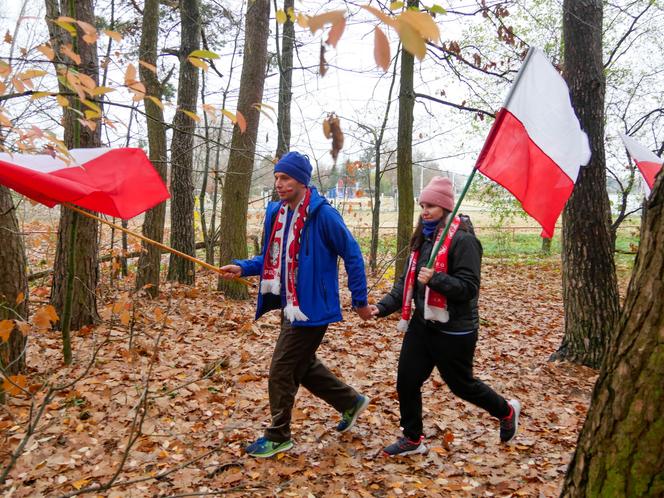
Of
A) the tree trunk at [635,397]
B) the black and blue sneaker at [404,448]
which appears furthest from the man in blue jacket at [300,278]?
the tree trunk at [635,397]

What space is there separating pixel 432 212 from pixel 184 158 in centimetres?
739

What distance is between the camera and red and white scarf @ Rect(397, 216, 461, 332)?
368cm

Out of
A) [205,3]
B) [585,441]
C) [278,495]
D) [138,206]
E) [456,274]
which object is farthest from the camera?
[205,3]

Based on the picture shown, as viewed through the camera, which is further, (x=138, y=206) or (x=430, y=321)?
(x=138, y=206)

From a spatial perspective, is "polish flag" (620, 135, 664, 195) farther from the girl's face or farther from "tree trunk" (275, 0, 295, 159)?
"tree trunk" (275, 0, 295, 159)

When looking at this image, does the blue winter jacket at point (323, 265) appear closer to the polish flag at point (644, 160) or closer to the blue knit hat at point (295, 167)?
the blue knit hat at point (295, 167)

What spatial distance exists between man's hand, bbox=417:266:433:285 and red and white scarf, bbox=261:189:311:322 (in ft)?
2.84

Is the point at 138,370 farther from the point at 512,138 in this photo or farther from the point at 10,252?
the point at 512,138

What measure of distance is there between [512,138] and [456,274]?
101cm

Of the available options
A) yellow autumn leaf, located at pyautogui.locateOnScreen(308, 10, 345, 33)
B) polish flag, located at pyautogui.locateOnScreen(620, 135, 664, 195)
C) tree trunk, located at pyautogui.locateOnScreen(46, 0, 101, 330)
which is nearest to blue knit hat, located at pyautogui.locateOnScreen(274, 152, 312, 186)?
yellow autumn leaf, located at pyautogui.locateOnScreen(308, 10, 345, 33)

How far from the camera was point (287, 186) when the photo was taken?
3.81 meters

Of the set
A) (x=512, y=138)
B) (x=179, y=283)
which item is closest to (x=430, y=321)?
(x=512, y=138)

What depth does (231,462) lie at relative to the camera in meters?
3.74

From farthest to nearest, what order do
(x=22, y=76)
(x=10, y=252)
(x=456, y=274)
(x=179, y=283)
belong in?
(x=179, y=283) → (x=10, y=252) → (x=456, y=274) → (x=22, y=76)
